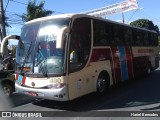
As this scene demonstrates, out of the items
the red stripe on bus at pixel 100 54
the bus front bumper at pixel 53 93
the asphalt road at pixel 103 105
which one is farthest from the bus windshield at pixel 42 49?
the red stripe on bus at pixel 100 54

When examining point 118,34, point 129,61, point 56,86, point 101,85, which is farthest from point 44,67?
point 129,61

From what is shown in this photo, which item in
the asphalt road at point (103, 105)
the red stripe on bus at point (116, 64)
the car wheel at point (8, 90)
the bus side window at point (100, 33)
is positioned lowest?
the asphalt road at point (103, 105)

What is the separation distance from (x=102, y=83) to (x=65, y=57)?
263 centimetres

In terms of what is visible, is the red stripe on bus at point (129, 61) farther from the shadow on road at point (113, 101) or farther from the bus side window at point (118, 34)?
the shadow on road at point (113, 101)

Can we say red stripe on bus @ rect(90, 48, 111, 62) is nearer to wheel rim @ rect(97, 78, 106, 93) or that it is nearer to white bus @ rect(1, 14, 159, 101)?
white bus @ rect(1, 14, 159, 101)

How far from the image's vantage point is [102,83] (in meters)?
10.2

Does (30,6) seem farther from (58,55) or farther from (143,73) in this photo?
(58,55)

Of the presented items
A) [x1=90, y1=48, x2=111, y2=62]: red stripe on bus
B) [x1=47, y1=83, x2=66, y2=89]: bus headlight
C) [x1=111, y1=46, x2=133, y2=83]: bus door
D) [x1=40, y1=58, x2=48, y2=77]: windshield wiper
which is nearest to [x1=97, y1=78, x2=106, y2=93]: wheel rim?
[x1=90, y1=48, x2=111, y2=62]: red stripe on bus

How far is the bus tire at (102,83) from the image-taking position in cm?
991

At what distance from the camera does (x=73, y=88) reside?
8312 mm

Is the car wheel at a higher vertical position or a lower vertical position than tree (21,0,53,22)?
lower

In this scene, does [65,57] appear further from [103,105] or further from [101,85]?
[101,85]

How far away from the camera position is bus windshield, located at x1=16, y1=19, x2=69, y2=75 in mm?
8141

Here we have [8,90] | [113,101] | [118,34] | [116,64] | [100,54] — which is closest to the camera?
[113,101]
